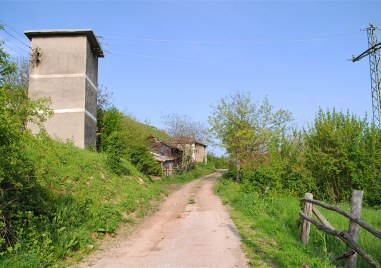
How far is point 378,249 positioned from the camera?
941 centimetres

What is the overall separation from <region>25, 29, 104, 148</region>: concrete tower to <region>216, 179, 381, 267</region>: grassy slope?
1262cm

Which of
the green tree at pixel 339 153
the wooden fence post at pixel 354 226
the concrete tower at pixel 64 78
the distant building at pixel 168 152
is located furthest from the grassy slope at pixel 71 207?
the distant building at pixel 168 152

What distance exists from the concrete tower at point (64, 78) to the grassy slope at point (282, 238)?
12.6m

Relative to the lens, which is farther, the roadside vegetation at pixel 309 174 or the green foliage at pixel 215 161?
the green foliage at pixel 215 161

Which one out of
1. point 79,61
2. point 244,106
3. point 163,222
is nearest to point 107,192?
point 163,222

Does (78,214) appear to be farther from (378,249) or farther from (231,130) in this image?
(231,130)

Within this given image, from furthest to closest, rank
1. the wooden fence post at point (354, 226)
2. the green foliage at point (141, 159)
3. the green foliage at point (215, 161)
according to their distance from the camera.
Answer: the green foliage at point (215, 161) < the green foliage at point (141, 159) < the wooden fence post at point (354, 226)

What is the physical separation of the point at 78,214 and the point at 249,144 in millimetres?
20536

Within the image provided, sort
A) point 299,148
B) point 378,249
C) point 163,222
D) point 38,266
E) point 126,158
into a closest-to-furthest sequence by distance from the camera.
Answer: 1. point 38,266
2. point 378,249
3. point 163,222
4. point 299,148
5. point 126,158

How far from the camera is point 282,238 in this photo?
916 centimetres

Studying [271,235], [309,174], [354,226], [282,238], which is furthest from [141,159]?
[354,226]

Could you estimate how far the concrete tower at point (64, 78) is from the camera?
2288 cm

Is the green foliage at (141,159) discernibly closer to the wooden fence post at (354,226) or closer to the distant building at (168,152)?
the distant building at (168,152)

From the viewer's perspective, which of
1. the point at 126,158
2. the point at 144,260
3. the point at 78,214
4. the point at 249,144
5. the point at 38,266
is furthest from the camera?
the point at 249,144
